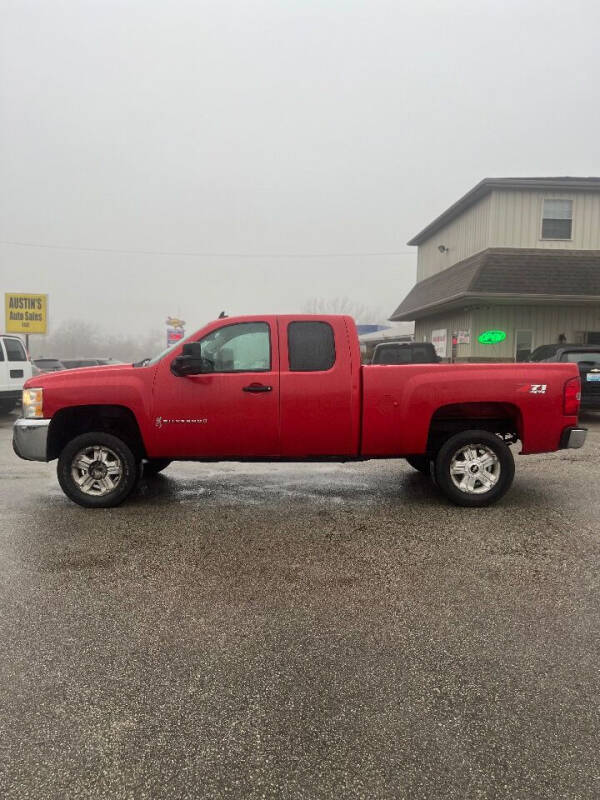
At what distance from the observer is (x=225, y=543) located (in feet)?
15.5

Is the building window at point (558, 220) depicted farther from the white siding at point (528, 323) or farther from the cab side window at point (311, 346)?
the cab side window at point (311, 346)

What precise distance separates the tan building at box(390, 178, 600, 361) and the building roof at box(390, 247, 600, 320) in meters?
0.03

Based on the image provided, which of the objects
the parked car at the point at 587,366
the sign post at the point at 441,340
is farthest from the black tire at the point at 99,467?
the sign post at the point at 441,340

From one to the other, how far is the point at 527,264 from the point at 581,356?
22.5 feet

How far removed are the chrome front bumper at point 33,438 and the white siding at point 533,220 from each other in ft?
55.1

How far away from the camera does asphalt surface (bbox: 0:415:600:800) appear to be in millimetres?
2143

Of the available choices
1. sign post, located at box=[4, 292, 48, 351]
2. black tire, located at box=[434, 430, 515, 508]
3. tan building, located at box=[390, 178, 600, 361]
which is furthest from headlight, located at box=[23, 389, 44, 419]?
sign post, located at box=[4, 292, 48, 351]

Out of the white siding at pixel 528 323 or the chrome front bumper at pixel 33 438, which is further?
the white siding at pixel 528 323

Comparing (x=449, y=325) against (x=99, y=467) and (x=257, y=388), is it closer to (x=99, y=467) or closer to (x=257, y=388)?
(x=257, y=388)

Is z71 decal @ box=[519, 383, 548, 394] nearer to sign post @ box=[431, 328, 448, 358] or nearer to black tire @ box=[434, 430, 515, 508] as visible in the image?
black tire @ box=[434, 430, 515, 508]

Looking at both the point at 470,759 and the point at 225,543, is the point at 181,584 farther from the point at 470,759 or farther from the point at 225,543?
the point at 470,759

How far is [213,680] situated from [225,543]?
6.58 ft

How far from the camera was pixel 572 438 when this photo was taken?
5.72m

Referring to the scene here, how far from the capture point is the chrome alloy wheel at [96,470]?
580cm
